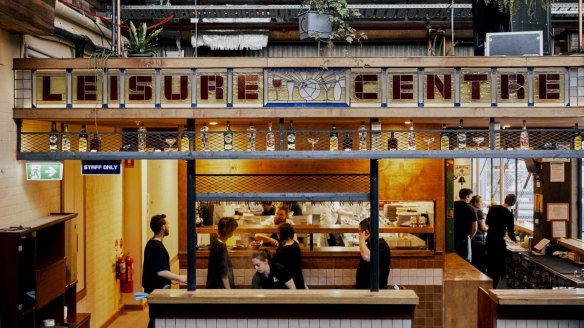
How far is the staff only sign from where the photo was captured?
6.30 m

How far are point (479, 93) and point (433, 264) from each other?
2.79 m

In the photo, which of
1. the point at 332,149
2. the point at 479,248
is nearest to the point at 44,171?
the point at 332,149

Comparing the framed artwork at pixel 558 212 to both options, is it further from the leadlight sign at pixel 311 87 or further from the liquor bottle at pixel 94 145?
the liquor bottle at pixel 94 145

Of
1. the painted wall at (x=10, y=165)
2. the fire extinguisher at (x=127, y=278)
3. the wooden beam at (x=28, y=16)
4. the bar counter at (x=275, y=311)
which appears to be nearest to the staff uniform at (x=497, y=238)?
the bar counter at (x=275, y=311)

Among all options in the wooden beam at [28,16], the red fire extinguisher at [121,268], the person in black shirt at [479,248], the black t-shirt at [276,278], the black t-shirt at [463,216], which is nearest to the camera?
the wooden beam at [28,16]

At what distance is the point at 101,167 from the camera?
6.32 metres

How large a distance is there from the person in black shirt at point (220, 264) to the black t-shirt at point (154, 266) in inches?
20.7

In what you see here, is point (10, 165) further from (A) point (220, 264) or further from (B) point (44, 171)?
(A) point (220, 264)

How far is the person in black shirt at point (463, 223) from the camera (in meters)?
10.6

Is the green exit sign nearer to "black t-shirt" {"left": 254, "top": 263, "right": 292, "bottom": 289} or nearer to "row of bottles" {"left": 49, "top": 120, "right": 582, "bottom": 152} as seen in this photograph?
"row of bottles" {"left": 49, "top": 120, "right": 582, "bottom": 152}

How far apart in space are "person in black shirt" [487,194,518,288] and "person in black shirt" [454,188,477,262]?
1.08 ft

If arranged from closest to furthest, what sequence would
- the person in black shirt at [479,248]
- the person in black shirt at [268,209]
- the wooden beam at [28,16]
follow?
the wooden beam at [28,16], the person in black shirt at [268,209], the person in black shirt at [479,248]

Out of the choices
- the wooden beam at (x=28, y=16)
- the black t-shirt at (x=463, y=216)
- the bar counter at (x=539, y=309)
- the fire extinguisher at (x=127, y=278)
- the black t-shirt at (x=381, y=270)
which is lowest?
the fire extinguisher at (x=127, y=278)

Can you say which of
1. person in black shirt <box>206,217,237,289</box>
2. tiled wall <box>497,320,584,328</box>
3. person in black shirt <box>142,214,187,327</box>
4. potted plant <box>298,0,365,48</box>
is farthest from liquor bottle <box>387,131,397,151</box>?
person in black shirt <box>142,214,187,327</box>
